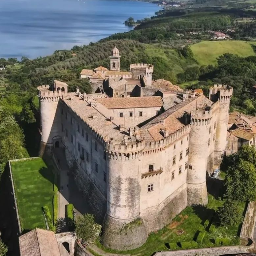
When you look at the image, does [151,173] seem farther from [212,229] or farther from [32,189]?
[32,189]

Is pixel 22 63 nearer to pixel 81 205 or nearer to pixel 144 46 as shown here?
pixel 144 46

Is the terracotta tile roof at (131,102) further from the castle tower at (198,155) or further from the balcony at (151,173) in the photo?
the balcony at (151,173)

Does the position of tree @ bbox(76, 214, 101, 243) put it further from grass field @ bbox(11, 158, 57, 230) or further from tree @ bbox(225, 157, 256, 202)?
tree @ bbox(225, 157, 256, 202)

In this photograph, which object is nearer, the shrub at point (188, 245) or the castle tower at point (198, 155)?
the shrub at point (188, 245)

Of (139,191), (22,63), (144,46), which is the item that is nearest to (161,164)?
(139,191)

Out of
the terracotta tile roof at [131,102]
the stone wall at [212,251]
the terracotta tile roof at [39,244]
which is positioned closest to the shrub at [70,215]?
the terracotta tile roof at [39,244]

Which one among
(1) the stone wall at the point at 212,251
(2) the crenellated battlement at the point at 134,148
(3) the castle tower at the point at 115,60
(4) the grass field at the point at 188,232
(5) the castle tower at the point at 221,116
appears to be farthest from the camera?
(3) the castle tower at the point at 115,60

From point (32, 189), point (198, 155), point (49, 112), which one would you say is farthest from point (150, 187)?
point (49, 112)

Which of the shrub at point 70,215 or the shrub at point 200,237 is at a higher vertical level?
the shrub at point 70,215
